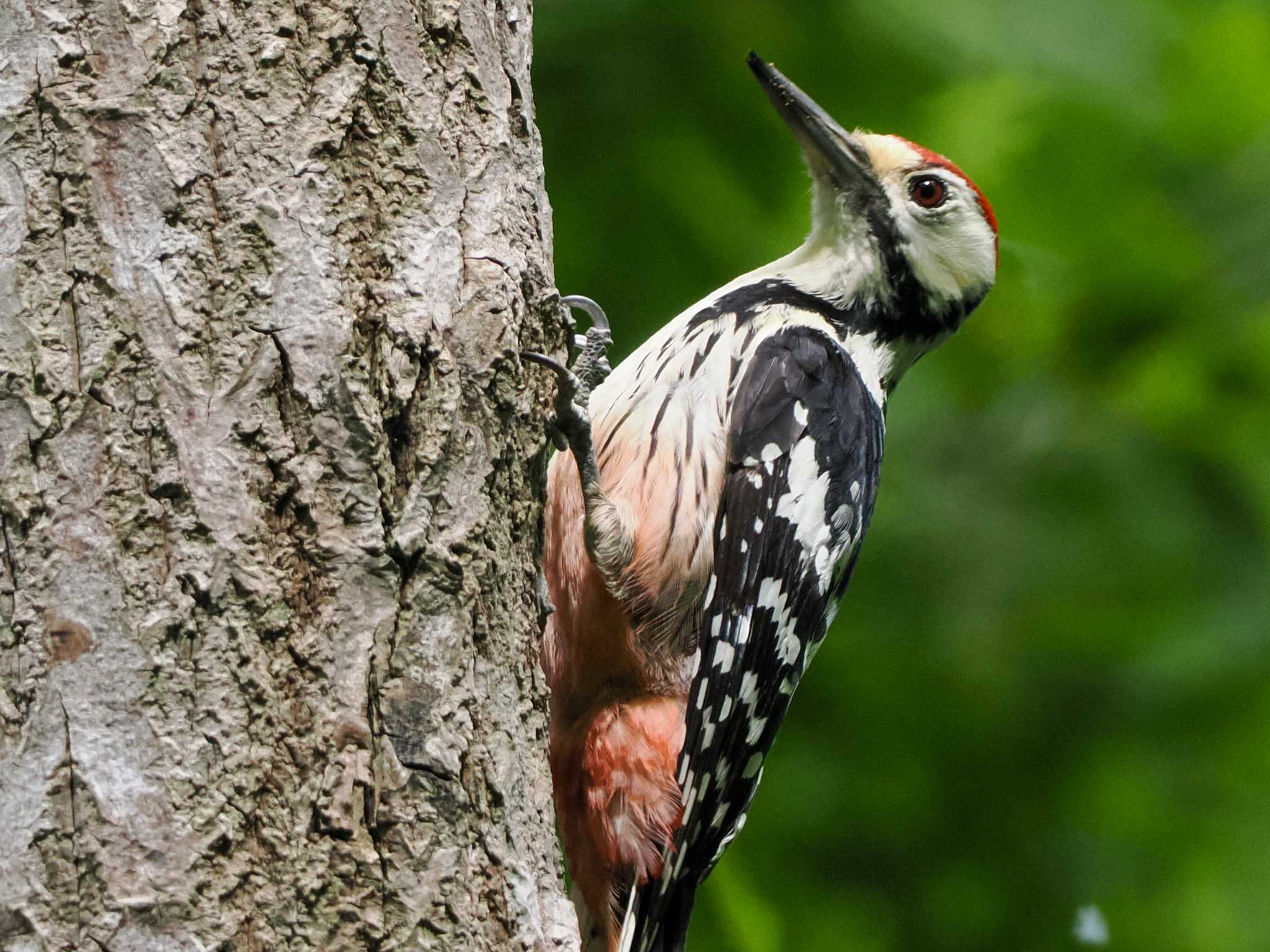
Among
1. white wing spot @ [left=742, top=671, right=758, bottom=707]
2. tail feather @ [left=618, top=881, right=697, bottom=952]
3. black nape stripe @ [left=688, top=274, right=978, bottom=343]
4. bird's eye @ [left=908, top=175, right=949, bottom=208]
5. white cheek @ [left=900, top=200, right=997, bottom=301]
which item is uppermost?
bird's eye @ [left=908, top=175, right=949, bottom=208]

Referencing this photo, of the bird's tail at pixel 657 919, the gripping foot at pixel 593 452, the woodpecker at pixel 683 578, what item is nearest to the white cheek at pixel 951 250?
the woodpecker at pixel 683 578

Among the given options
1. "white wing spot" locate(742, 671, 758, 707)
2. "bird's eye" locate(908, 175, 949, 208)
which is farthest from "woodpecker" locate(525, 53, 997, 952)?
"bird's eye" locate(908, 175, 949, 208)

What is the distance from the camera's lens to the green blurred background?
12.8ft

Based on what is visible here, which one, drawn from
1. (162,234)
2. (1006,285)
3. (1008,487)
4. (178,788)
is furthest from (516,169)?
(1008,487)

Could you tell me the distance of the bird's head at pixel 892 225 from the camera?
149 inches

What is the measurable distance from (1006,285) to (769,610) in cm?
182

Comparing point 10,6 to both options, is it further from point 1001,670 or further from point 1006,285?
point 1001,670

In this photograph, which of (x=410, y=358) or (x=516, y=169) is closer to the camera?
(x=410, y=358)

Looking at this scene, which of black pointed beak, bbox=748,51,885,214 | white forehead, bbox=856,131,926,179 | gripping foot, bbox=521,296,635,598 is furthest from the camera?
white forehead, bbox=856,131,926,179

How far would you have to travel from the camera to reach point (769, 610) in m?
3.29

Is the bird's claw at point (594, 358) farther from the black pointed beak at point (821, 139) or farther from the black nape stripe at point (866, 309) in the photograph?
the black pointed beak at point (821, 139)

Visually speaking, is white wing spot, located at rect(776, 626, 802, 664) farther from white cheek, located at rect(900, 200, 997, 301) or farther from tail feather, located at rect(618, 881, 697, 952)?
white cheek, located at rect(900, 200, 997, 301)

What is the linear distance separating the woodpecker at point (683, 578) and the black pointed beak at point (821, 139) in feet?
0.05

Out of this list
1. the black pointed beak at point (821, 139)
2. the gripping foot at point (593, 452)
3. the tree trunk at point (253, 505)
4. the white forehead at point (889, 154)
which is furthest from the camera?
the white forehead at point (889, 154)
